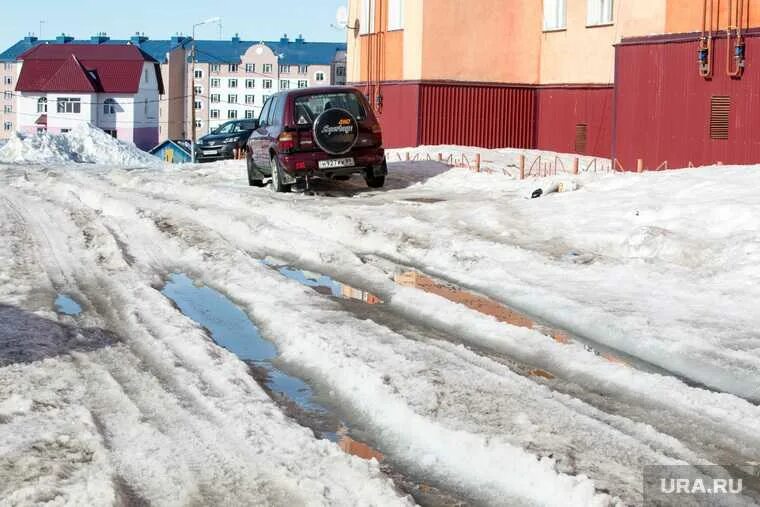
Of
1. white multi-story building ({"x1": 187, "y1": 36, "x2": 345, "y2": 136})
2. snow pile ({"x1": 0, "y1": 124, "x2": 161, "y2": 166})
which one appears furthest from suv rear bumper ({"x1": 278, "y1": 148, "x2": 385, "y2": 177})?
white multi-story building ({"x1": 187, "y1": 36, "x2": 345, "y2": 136})

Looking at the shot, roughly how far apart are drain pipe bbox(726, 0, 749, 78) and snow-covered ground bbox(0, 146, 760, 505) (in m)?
6.44

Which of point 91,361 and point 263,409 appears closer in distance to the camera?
point 263,409

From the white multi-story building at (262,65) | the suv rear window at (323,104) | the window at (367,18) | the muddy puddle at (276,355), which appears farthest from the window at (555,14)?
the white multi-story building at (262,65)

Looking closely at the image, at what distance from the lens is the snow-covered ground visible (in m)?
5.16

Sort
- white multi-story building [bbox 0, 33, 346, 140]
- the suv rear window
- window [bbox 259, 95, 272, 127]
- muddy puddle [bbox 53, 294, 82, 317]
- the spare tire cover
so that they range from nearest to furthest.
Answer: muddy puddle [bbox 53, 294, 82, 317]
the spare tire cover
the suv rear window
window [bbox 259, 95, 272, 127]
white multi-story building [bbox 0, 33, 346, 140]

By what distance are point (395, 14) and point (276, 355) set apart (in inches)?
1023

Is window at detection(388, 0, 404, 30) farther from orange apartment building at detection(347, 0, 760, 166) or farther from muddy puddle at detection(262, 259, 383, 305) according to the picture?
muddy puddle at detection(262, 259, 383, 305)

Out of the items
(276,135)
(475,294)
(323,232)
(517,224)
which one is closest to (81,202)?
(276,135)

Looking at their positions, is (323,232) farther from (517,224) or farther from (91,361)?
(91,361)

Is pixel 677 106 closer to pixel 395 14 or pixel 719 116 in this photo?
pixel 719 116

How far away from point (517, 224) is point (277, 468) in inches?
375

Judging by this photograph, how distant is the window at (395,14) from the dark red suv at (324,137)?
13.1 m

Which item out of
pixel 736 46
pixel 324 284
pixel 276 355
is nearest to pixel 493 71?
pixel 736 46

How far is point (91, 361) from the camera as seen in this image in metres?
7.28
